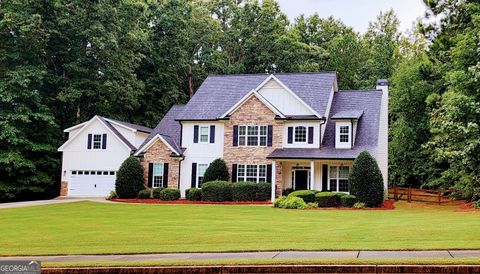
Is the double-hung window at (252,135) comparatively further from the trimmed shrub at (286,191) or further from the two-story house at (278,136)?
the trimmed shrub at (286,191)

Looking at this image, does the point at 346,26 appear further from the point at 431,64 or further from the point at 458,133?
the point at 458,133

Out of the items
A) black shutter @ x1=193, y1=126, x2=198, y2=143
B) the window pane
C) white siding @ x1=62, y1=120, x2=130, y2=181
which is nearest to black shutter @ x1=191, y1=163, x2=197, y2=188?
black shutter @ x1=193, y1=126, x2=198, y2=143

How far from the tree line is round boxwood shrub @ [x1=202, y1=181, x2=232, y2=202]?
11.8 meters

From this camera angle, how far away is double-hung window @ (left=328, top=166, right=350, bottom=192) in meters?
33.7

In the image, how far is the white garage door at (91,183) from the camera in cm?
3856

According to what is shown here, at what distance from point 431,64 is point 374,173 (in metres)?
12.7

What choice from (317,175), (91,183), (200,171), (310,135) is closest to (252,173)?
(200,171)

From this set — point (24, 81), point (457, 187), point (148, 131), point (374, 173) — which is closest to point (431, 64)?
point (457, 187)

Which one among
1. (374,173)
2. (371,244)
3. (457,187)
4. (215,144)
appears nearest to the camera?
(371,244)

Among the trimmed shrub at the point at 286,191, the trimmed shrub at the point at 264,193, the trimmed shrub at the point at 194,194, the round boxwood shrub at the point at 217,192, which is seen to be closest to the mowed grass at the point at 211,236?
the round boxwood shrub at the point at 217,192

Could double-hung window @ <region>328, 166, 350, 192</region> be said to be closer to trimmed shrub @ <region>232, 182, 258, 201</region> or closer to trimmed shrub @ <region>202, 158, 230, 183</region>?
trimmed shrub @ <region>232, 182, 258, 201</region>

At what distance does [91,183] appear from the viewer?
38.7 m

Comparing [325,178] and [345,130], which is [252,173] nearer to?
[325,178]

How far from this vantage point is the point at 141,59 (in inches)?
1957
